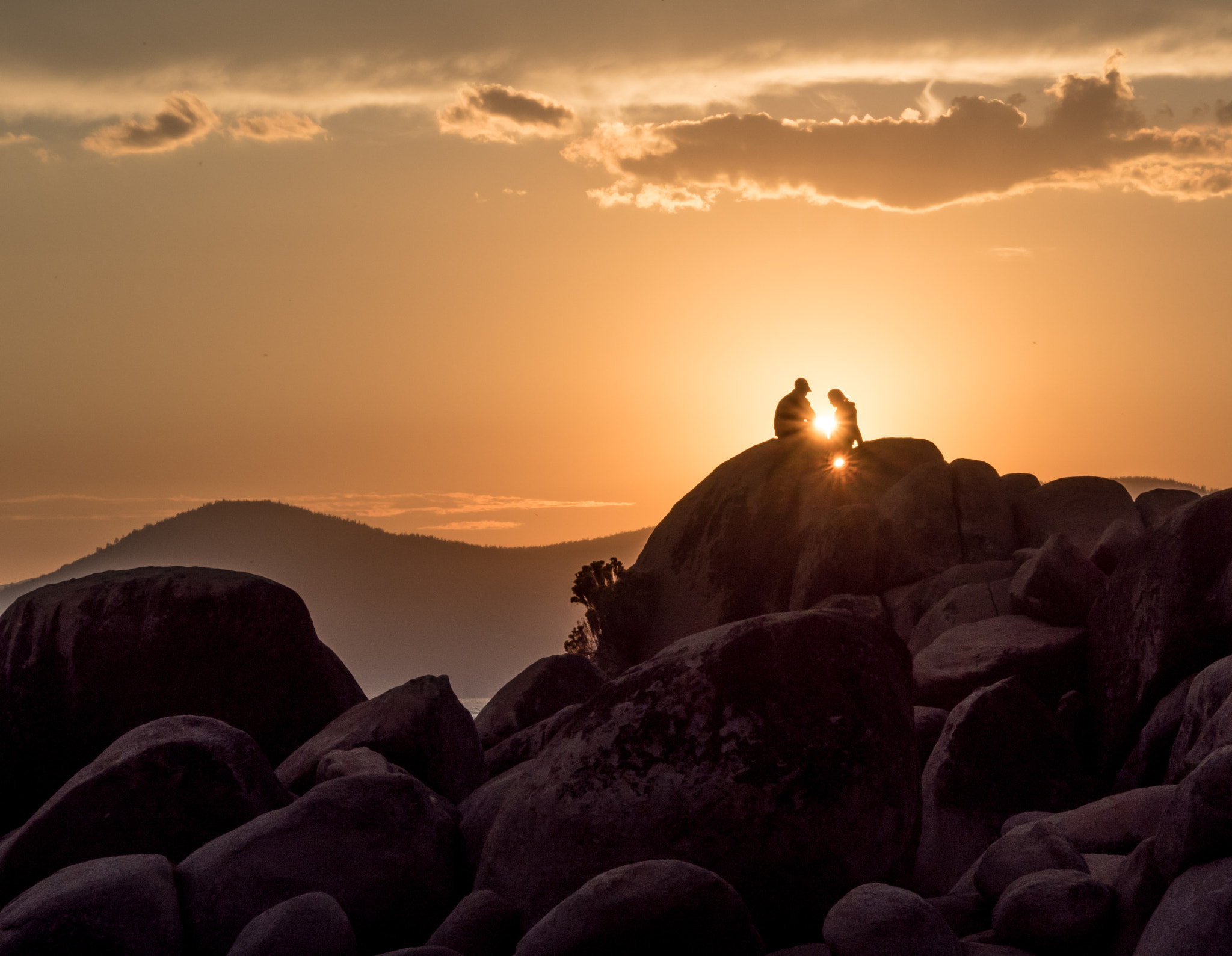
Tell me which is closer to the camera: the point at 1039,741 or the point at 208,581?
the point at 1039,741

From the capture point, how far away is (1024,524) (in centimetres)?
2222

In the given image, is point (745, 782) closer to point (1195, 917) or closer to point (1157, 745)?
point (1195, 917)

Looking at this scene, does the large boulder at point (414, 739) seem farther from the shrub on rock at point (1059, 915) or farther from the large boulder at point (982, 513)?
the large boulder at point (982, 513)

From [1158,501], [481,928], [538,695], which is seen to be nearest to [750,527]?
[1158,501]

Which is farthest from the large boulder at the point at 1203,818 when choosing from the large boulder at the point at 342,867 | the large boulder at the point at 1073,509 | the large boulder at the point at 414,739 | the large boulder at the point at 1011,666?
the large boulder at the point at 1073,509

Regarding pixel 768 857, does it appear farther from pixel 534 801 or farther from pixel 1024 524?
pixel 1024 524

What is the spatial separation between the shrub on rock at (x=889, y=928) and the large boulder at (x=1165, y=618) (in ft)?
18.6

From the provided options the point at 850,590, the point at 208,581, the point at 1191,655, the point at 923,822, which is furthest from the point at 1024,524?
the point at 208,581

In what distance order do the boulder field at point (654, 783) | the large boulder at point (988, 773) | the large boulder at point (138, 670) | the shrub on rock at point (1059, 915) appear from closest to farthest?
the shrub on rock at point (1059, 915) → the boulder field at point (654, 783) → the large boulder at point (988, 773) → the large boulder at point (138, 670)

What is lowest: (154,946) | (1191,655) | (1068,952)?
(154,946)

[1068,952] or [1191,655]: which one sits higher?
[1191,655]

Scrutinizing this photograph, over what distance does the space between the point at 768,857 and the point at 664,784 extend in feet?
2.65

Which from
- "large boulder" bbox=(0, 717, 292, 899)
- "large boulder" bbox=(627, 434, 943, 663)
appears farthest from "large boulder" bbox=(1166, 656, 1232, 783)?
"large boulder" bbox=(627, 434, 943, 663)

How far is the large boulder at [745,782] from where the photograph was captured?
7531 millimetres
